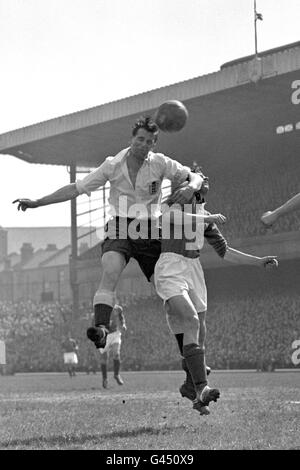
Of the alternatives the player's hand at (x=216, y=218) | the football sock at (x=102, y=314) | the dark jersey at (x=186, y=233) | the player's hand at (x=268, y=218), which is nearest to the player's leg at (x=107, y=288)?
the football sock at (x=102, y=314)

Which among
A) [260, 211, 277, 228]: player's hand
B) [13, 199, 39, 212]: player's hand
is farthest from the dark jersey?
[260, 211, 277, 228]: player's hand

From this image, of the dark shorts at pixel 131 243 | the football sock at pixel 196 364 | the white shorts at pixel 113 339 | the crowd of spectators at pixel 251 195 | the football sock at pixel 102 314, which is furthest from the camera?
the crowd of spectators at pixel 251 195

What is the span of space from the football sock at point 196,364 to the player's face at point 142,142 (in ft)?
5.39

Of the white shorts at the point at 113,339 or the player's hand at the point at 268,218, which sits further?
the white shorts at the point at 113,339

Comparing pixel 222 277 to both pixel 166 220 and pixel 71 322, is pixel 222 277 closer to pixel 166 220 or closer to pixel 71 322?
pixel 71 322

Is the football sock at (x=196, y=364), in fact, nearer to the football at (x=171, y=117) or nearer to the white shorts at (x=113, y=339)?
the football at (x=171, y=117)

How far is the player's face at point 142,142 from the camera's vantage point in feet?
26.7

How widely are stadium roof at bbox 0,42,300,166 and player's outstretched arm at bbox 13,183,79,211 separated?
26.2m

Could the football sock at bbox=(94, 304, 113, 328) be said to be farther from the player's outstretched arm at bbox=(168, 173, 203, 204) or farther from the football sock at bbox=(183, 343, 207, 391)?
the player's outstretched arm at bbox=(168, 173, 203, 204)

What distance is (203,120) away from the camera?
40156 millimetres

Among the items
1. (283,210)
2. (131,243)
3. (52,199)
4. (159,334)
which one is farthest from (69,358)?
(283,210)

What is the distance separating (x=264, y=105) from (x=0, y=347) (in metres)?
14.4

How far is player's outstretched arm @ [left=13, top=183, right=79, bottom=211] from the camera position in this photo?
8.06 metres

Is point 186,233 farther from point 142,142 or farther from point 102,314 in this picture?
point 102,314
